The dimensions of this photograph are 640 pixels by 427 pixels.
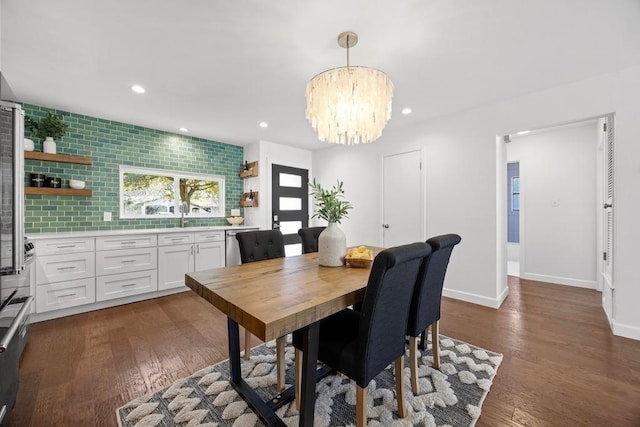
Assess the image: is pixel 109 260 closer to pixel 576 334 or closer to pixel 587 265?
pixel 576 334

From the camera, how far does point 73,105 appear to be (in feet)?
10.1

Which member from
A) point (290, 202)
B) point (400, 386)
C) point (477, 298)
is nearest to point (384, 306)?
point (400, 386)

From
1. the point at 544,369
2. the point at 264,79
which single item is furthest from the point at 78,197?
the point at 544,369

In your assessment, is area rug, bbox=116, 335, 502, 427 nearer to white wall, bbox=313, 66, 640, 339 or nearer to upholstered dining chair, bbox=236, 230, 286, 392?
upholstered dining chair, bbox=236, 230, 286, 392

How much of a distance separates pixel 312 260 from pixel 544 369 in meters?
1.88

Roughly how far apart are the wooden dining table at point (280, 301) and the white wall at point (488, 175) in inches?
85.8

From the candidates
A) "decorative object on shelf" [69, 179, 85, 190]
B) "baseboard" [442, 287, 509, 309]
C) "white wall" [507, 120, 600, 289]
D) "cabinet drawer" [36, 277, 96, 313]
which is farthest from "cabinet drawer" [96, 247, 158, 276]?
"white wall" [507, 120, 600, 289]

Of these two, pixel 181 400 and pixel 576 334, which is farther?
pixel 576 334

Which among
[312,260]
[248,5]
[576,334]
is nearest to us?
[248,5]

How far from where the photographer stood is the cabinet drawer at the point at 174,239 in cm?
351

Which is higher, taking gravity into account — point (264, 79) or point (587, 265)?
point (264, 79)

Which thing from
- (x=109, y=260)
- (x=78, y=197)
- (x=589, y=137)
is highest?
(x=589, y=137)

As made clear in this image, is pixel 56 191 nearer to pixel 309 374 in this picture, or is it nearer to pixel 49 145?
pixel 49 145

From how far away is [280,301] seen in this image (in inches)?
47.1
